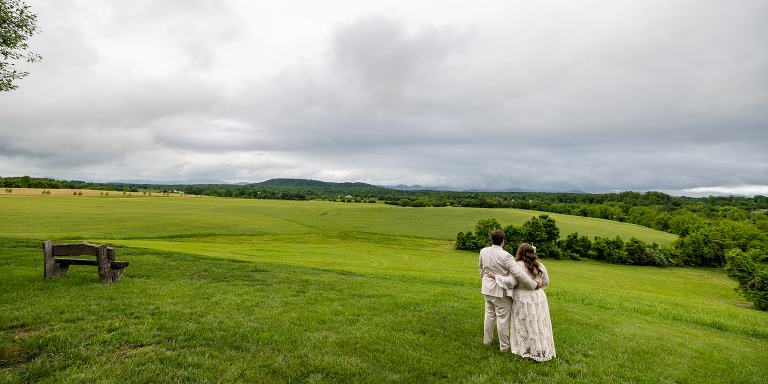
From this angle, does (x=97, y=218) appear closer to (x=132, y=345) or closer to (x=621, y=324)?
(x=132, y=345)

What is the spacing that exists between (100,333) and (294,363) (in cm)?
423

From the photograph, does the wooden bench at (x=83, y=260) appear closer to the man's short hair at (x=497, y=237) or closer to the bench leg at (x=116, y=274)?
the bench leg at (x=116, y=274)

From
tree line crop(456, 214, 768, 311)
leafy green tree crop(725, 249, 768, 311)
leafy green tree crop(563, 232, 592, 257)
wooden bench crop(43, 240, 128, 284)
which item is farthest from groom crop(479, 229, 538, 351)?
leafy green tree crop(563, 232, 592, 257)

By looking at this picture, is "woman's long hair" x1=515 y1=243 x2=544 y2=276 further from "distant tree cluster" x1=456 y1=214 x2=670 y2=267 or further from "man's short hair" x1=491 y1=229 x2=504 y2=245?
"distant tree cluster" x1=456 y1=214 x2=670 y2=267

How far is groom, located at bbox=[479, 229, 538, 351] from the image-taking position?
7.43 meters

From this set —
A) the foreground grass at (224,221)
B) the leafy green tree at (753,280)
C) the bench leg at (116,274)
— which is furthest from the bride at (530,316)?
the foreground grass at (224,221)

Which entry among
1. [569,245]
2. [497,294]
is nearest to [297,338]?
[497,294]

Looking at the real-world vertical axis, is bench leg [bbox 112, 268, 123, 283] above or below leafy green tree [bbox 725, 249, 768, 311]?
above

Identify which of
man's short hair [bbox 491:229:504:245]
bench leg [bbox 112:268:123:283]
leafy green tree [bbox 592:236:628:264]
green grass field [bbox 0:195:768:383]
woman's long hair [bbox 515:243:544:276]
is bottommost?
leafy green tree [bbox 592:236:628:264]

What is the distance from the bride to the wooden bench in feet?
40.0

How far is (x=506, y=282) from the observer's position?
23.7 ft

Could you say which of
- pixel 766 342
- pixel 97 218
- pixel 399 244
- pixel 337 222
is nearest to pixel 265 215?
pixel 337 222

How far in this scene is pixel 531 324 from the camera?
711cm

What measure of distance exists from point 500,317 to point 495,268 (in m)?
1.19
